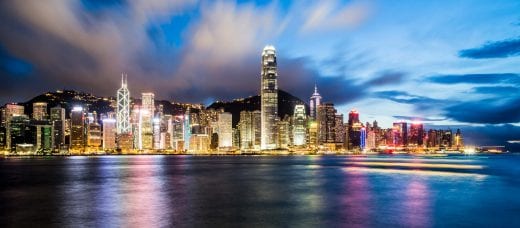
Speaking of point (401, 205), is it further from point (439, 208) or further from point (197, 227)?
point (197, 227)

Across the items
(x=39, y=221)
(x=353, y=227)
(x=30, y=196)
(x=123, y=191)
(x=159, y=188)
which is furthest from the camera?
(x=159, y=188)

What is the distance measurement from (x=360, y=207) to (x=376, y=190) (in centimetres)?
1581

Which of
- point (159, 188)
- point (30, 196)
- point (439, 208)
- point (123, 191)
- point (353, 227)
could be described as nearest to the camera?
point (353, 227)

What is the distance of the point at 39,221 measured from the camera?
3288 cm

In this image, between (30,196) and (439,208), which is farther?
(30,196)

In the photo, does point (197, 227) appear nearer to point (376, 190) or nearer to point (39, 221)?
point (39, 221)

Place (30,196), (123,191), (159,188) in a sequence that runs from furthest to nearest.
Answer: (159,188)
(123,191)
(30,196)

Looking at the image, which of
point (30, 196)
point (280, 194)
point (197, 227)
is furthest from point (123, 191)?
point (197, 227)

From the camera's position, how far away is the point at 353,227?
101ft

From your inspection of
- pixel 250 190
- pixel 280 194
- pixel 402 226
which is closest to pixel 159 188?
pixel 250 190

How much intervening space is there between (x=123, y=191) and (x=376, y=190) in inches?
1111

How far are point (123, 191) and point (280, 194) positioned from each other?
17.6 meters

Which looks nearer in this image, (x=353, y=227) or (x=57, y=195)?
(x=353, y=227)

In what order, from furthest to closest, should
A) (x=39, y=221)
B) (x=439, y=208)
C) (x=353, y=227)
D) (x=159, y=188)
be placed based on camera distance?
(x=159, y=188)
(x=439, y=208)
(x=39, y=221)
(x=353, y=227)
